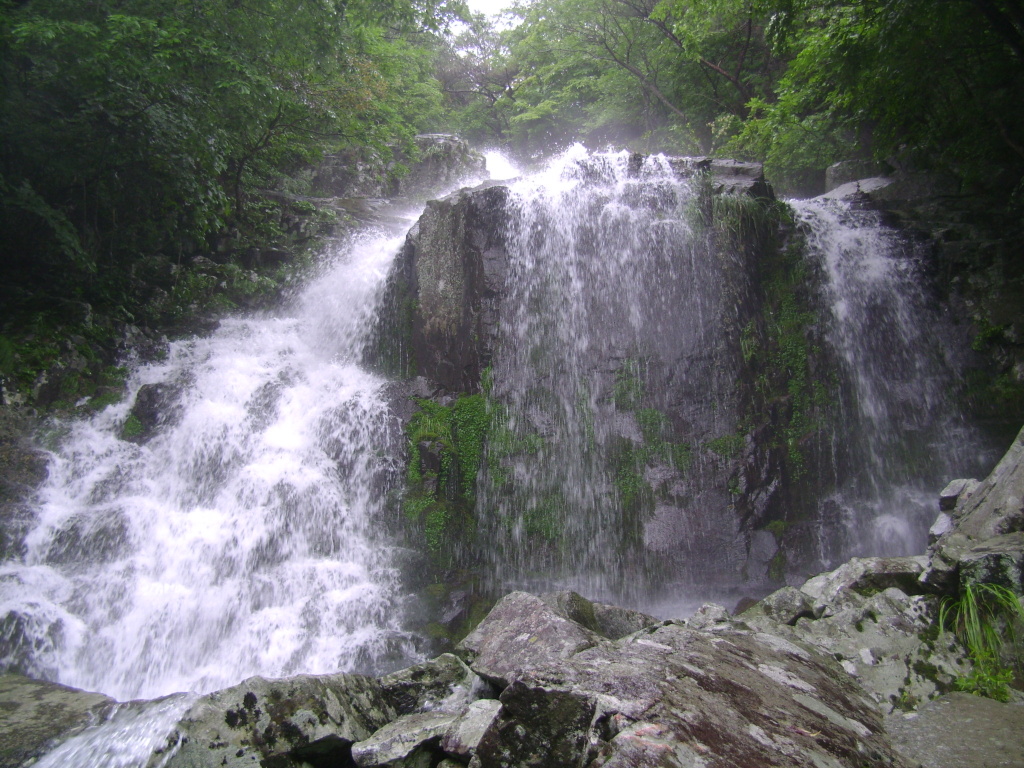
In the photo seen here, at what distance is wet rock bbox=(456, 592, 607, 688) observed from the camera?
3.75 meters

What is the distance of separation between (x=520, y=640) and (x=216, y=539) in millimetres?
5210

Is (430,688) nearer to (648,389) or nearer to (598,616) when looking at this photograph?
(598,616)

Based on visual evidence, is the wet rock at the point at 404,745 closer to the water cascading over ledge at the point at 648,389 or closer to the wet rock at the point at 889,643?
the wet rock at the point at 889,643

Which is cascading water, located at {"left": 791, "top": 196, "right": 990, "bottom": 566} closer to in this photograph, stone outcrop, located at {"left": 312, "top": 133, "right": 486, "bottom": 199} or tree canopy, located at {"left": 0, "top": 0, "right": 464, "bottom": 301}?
tree canopy, located at {"left": 0, "top": 0, "right": 464, "bottom": 301}

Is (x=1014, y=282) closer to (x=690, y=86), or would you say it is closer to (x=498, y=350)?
(x=498, y=350)

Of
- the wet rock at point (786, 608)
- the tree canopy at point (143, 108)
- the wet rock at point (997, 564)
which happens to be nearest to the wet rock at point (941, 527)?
the wet rock at point (786, 608)

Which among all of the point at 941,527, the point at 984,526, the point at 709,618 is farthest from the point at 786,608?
the point at 941,527

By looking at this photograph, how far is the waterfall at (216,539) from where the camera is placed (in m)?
6.25

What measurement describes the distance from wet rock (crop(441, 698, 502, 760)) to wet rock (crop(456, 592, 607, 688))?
0.32m

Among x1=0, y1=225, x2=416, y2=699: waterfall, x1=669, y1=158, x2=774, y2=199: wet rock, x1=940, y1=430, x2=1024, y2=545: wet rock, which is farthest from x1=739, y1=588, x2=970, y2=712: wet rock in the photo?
x1=669, y1=158, x2=774, y2=199: wet rock

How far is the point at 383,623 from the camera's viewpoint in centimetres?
730

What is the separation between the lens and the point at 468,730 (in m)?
2.97

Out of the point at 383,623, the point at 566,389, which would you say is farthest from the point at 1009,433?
the point at 383,623

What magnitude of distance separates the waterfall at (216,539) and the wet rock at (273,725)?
136 inches
